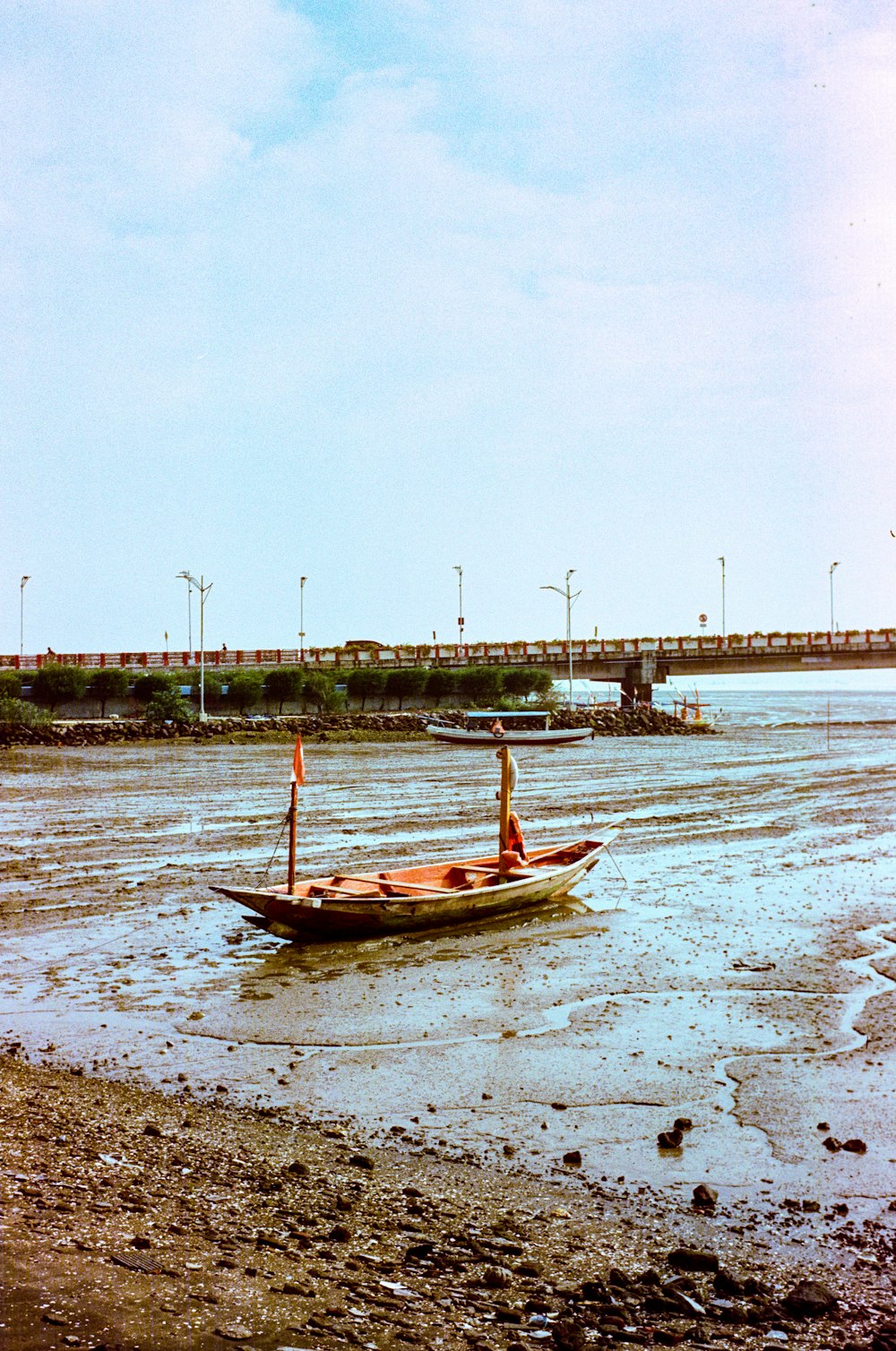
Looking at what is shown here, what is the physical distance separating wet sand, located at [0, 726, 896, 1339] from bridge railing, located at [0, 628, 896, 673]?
48359 millimetres

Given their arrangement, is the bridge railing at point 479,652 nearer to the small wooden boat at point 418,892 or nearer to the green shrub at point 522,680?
the green shrub at point 522,680

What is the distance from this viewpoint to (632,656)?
96938mm

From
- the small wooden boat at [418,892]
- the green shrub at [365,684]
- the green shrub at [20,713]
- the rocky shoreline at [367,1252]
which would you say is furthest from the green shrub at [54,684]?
the rocky shoreline at [367,1252]

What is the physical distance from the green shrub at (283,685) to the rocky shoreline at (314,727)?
3034 millimetres

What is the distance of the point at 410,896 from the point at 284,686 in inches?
2320

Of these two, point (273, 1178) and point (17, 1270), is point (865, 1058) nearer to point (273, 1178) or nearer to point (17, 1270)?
point (273, 1178)

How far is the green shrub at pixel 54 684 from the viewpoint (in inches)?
2611

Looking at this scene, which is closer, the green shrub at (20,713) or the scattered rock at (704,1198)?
the scattered rock at (704,1198)

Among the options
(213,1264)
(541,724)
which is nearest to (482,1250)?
(213,1264)

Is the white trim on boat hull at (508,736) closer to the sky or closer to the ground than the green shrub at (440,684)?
closer to the ground

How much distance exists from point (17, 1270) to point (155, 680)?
2575 inches

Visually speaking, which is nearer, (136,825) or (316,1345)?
(316,1345)

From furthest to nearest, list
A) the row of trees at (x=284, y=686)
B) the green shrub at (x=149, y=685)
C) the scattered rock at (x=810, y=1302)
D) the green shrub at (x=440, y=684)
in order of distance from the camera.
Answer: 1. the green shrub at (x=440, y=684)
2. the green shrub at (x=149, y=685)
3. the row of trees at (x=284, y=686)
4. the scattered rock at (x=810, y=1302)

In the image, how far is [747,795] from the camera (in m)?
35.8
